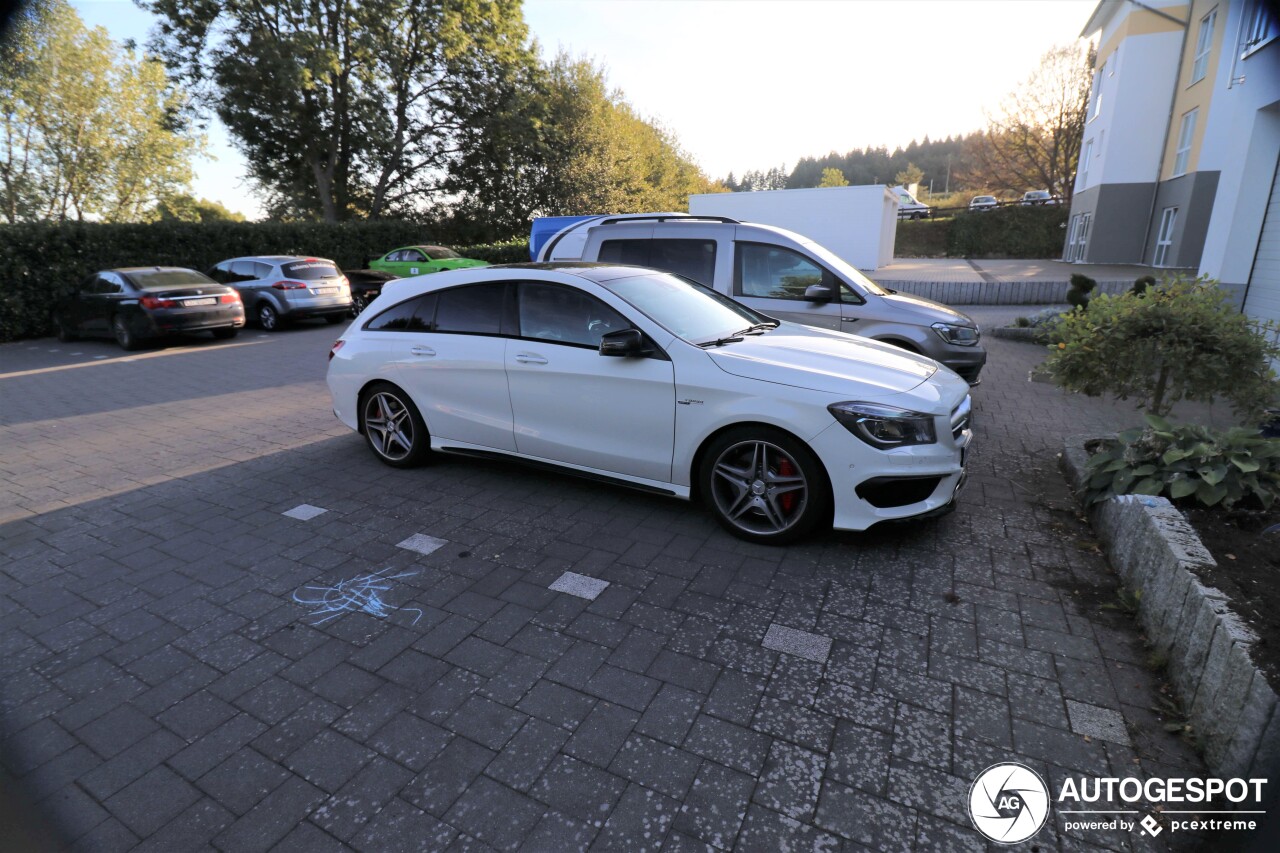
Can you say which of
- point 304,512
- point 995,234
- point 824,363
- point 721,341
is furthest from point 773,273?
point 995,234

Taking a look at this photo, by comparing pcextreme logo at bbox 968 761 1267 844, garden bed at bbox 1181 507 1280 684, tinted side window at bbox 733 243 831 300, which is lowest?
pcextreme logo at bbox 968 761 1267 844

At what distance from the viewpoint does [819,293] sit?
6688mm

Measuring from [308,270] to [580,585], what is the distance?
13.8 meters

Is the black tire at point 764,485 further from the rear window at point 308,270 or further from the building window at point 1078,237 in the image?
the building window at point 1078,237

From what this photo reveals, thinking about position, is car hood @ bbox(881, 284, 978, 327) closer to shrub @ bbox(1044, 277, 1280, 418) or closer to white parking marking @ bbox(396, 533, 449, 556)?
shrub @ bbox(1044, 277, 1280, 418)

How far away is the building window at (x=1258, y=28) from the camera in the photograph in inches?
299

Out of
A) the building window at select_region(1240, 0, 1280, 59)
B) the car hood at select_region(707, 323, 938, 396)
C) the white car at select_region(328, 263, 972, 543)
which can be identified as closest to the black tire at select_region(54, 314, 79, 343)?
the white car at select_region(328, 263, 972, 543)

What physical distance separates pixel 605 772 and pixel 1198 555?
2.69m

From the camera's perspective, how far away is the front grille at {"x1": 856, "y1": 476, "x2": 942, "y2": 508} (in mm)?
3641

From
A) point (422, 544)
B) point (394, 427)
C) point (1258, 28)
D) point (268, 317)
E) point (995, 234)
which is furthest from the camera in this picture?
point (995, 234)

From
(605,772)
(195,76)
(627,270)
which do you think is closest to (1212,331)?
(627,270)

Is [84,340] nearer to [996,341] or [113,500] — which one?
[113,500]

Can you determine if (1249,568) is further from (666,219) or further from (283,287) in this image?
(283,287)

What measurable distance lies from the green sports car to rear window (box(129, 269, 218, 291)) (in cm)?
549
